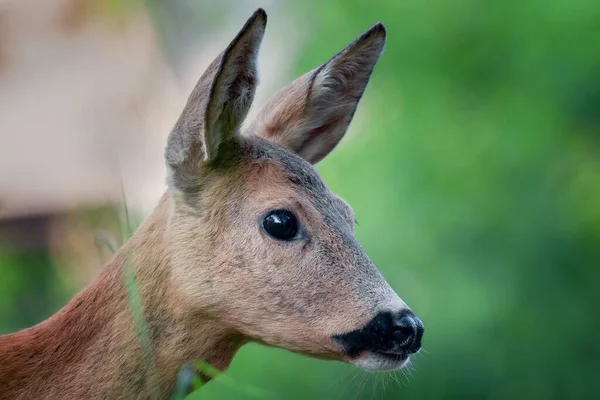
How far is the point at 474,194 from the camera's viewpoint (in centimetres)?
550

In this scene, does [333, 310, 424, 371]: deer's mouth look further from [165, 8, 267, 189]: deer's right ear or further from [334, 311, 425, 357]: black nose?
[165, 8, 267, 189]: deer's right ear

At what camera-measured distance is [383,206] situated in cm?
546

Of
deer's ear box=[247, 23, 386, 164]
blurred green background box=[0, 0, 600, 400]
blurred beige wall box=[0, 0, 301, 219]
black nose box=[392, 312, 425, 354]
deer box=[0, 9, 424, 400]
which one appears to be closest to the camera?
black nose box=[392, 312, 425, 354]

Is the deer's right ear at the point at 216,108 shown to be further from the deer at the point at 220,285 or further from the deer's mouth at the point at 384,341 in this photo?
the deer's mouth at the point at 384,341

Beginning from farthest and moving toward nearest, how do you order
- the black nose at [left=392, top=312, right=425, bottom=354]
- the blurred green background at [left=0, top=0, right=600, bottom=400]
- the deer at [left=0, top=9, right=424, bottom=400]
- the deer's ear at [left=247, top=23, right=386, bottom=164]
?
the blurred green background at [left=0, top=0, right=600, bottom=400] < the deer's ear at [left=247, top=23, right=386, bottom=164] < the deer at [left=0, top=9, right=424, bottom=400] < the black nose at [left=392, top=312, right=425, bottom=354]

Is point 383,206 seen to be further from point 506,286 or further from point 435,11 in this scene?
point 435,11

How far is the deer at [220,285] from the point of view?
9.97 ft

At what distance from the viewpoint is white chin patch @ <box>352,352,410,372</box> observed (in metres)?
2.98

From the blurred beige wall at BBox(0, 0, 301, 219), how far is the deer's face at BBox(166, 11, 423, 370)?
2.02 meters

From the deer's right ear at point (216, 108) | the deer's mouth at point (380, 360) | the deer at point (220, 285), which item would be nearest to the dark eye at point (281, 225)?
the deer at point (220, 285)

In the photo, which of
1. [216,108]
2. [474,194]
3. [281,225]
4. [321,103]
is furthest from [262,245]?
[474,194]

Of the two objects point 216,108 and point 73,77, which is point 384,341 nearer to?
point 216,108

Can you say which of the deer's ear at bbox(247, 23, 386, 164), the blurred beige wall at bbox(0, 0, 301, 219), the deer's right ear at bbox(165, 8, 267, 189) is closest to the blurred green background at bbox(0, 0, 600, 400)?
the blurred beige wall at bbox(0, 0, 301, 219)

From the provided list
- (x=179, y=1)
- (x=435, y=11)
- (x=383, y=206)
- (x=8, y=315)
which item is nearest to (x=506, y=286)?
(x=383, y=206)
